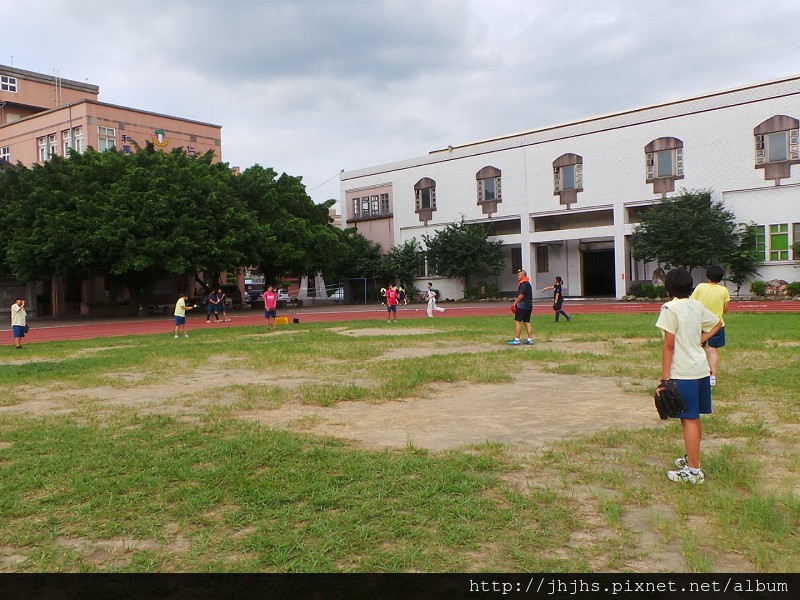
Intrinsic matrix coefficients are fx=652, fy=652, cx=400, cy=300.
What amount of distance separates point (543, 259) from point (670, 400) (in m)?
39.8

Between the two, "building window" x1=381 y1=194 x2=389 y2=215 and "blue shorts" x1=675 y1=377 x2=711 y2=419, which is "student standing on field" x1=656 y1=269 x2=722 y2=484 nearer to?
"blue shorts" x1=675 y1=377 x2=711 y2=419

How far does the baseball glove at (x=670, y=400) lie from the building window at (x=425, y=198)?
42507mm

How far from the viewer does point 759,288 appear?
108ft

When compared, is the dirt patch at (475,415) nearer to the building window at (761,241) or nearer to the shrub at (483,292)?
the building window at (761,241)

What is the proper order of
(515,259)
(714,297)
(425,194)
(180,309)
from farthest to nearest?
(425,194), (515,259), (180,309), (714,297)

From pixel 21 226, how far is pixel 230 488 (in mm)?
31021

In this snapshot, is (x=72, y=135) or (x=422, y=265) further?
(x=422, y=265)

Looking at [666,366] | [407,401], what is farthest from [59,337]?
[666,366]

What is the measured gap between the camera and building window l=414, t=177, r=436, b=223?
153 feet

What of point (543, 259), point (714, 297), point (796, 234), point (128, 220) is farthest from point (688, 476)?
point (543, 259)

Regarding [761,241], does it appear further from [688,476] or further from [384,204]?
[688,476]

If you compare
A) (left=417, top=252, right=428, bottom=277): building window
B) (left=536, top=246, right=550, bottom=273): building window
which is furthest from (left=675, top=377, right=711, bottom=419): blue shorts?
(left=417, top=252, right=428, bottom=277): building window

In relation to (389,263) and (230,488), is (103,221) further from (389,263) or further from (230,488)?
(230,488)

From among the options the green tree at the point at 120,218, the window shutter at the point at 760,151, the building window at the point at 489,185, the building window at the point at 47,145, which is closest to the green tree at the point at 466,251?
the building window at the point at 489,185
